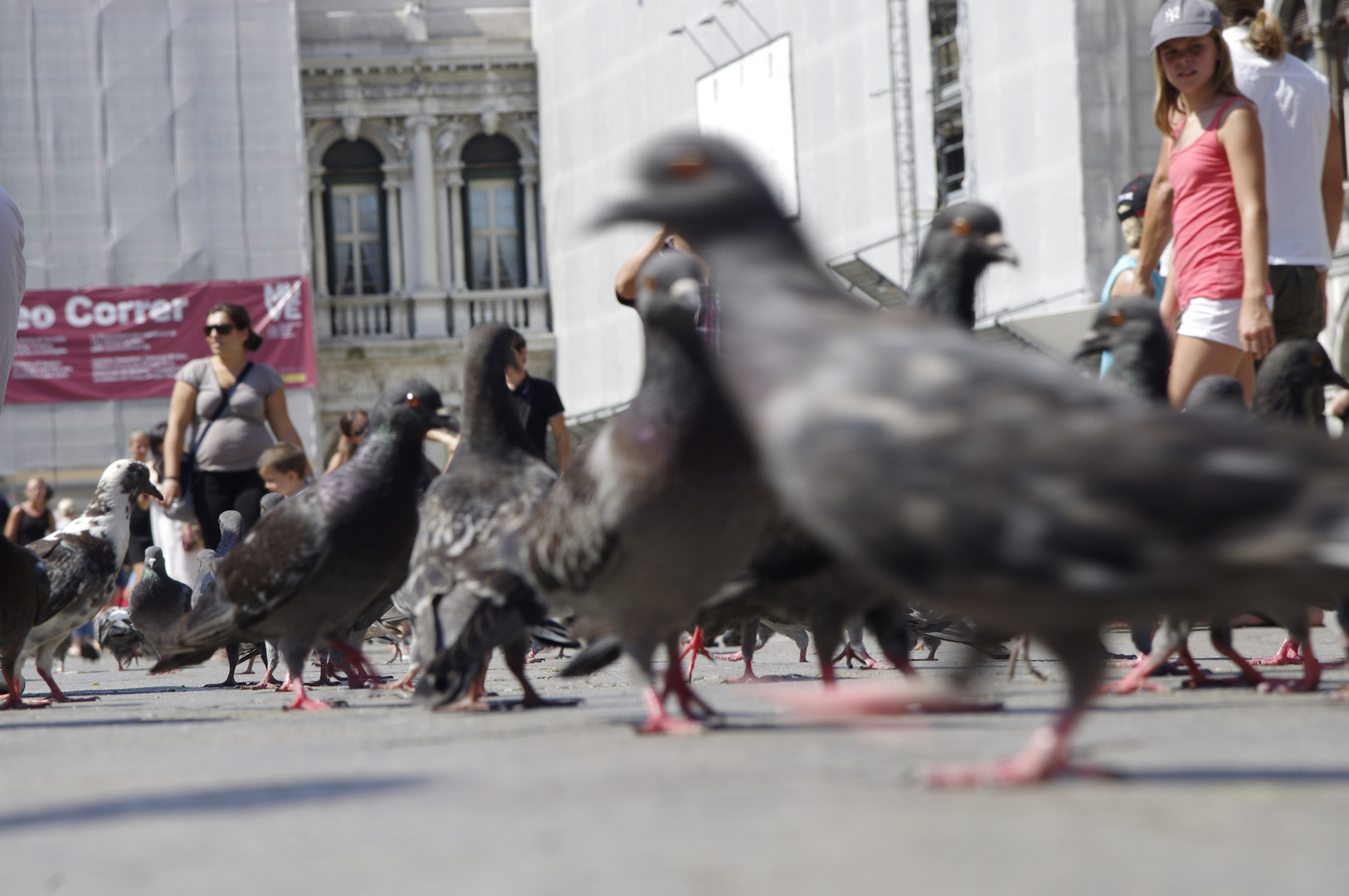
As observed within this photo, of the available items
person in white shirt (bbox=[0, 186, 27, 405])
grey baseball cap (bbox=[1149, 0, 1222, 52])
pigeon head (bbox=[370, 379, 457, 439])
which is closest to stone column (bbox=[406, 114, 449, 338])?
person in white shirt (bbox=[0, 186, 27, 405])

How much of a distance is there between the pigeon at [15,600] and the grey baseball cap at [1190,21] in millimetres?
4048

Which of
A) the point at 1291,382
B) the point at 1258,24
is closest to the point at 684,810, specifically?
the point at 1291,382

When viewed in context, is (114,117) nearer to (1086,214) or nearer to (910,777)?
(1086,214)

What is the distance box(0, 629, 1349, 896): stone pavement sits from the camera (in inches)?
80.1

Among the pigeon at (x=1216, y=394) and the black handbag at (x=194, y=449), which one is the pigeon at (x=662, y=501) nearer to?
the pigeon at (x=1216, y=394)

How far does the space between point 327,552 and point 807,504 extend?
9.81 feet

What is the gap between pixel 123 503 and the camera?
8156mm

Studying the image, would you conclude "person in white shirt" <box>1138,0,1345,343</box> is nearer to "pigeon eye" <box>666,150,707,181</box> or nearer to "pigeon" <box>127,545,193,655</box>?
"pigeon eye" <box>666,150,707,181</box>

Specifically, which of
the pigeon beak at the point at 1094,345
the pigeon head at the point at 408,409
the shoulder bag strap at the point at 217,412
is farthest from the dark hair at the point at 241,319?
the pigeon beak at the point at 1094,345

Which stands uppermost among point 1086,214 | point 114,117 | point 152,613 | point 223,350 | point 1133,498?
point 114,117

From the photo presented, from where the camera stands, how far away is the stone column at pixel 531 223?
114 ft

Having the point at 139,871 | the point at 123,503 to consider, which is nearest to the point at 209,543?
the point at 123,503

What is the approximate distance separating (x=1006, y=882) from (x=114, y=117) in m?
31.1

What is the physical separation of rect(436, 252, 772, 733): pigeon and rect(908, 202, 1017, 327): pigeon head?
69 centimetres
